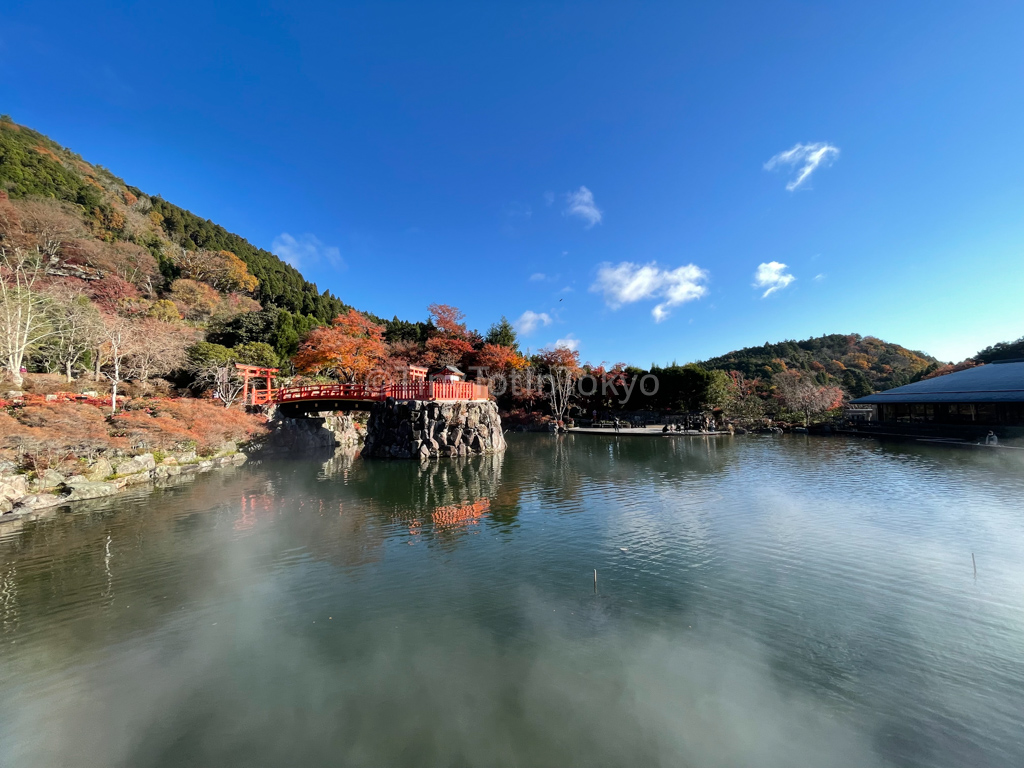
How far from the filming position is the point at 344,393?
22.0m

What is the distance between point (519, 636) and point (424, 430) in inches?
649

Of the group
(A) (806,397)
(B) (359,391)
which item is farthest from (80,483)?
(A) (806,397)

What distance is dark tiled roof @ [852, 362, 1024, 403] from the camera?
77.0 feet

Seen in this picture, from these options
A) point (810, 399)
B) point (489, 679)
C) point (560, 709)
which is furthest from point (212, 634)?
point (810, 399)

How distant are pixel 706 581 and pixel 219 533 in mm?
10799

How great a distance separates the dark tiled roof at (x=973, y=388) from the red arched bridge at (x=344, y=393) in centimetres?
3014

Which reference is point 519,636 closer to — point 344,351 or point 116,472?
point 116,472

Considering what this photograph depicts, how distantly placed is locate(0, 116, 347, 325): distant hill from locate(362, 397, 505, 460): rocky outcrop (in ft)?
73.9

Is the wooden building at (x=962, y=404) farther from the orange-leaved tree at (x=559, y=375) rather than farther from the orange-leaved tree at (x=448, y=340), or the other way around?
the orange-leaved tree at (x=448, y=340)

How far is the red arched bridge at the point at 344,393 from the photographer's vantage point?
21266 millimetres

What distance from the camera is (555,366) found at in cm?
3812

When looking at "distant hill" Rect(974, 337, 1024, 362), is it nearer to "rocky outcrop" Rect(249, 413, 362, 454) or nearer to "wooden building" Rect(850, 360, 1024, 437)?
"wooden building" Rect(850, 360, 1024, 437)

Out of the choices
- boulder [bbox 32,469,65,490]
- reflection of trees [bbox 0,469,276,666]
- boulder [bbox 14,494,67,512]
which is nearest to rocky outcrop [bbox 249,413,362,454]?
boulder [bbox 32,469,65,490]

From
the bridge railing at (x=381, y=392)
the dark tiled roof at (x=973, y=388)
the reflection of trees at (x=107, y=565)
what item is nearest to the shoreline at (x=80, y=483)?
the reflection of trees at (x=107, y=565)
